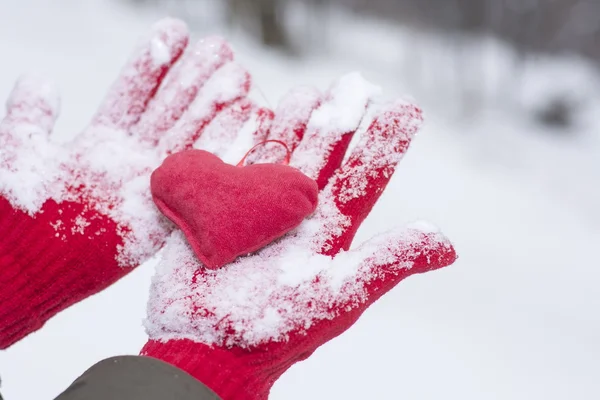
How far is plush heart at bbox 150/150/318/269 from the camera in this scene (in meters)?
0.60

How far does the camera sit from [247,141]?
740 mm

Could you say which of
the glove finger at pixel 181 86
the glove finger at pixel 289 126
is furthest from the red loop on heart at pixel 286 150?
the glove finger at pixel 181 86

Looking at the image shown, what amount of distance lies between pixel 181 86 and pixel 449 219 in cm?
63

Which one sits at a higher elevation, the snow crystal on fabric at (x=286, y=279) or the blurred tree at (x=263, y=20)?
the blurred tree at (x=263, y=20)

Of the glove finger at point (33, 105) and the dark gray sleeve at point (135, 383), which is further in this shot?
the glove finger at point (33, 105)

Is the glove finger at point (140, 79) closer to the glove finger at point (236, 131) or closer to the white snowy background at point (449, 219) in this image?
the glove finger at point (236, 131)

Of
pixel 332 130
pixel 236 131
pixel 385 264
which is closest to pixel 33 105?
pixel 236 131

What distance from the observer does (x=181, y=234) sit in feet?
2.21

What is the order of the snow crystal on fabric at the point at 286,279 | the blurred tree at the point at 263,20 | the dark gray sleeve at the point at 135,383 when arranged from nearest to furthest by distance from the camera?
the dark gray sleeve at the point at 135,383
the snow crystal on fabric at the point at 286,279
the blurred tree at the point at 263,20

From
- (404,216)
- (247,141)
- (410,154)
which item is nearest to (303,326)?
(247,141)

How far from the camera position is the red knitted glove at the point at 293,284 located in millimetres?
571

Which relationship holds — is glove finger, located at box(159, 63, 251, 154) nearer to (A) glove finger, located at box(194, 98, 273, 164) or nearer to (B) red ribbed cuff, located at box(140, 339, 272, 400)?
(A) glove finger, located at box(194, 98, 273, 164)

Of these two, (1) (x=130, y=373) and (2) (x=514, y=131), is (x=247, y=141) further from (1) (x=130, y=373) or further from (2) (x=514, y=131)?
(2) (x=514, y=131)

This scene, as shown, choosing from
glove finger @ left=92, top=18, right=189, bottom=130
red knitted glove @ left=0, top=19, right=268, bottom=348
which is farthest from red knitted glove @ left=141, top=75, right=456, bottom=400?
glove finger @ left=92, top=18, right=189, bottom=130
